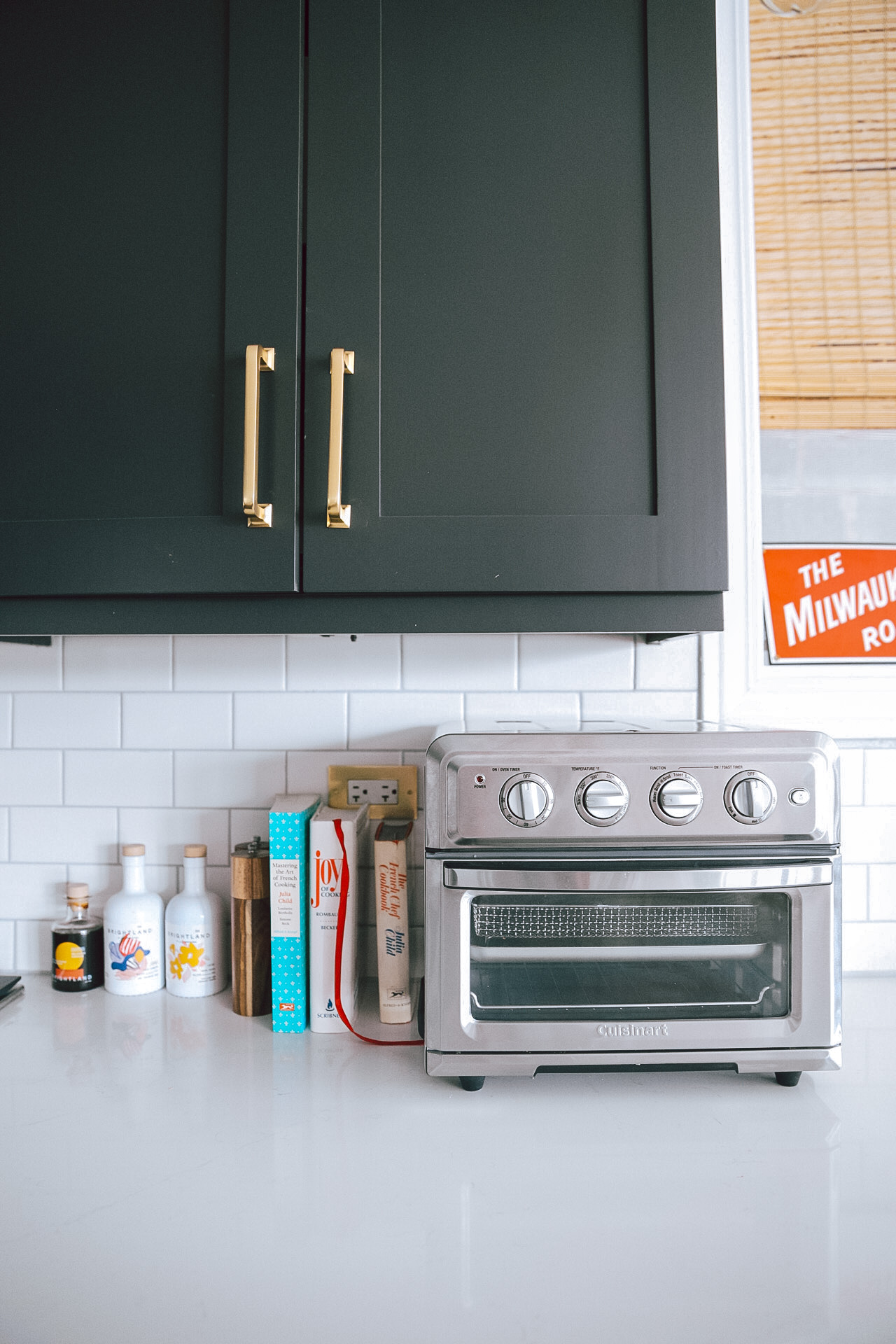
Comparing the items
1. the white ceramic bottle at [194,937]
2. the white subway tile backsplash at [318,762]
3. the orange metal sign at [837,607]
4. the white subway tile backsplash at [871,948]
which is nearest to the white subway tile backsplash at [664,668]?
the orange metal sign at [837,607]

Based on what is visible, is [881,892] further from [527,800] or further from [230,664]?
[230,664]

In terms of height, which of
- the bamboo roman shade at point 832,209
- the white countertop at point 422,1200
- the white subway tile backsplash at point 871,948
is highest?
the bamboo roman shade at point 832,209

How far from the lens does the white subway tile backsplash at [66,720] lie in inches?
50.1

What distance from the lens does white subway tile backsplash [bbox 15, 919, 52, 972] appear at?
4.17 feet

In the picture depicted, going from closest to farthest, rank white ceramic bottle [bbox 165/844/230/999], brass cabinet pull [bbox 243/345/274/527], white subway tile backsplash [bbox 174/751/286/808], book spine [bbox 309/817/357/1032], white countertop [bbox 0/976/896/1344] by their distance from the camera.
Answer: white countertop [bbox 0/976/896/1344] → brass cabinet pull [bbox 243/345/274/527] → book spine [bbox 309/817/357/1032] → white ceramic bottle [bbox 165/844/230/999] → white subway tile backsplash [bbox 174/751/286/808]

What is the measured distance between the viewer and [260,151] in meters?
0.90

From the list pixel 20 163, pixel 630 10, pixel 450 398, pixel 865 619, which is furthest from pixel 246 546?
pixel 865 619

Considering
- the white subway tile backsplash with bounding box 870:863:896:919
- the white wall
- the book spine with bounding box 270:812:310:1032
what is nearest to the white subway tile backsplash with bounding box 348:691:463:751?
the white wall

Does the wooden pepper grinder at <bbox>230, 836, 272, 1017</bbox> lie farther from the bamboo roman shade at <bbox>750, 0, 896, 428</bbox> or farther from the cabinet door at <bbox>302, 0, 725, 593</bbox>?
the bamboo roman shade at <bbox>750, 0, 896, 428</bbox>

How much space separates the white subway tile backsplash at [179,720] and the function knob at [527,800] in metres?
0.56

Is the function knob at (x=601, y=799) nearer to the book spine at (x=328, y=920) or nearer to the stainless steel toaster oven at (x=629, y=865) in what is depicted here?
the stainless steel toaster oven at (x=629, y=865)

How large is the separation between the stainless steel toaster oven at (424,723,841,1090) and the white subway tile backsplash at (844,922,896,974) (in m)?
0.42

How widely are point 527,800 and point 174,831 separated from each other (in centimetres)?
66

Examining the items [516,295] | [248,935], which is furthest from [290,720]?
[516,295]
